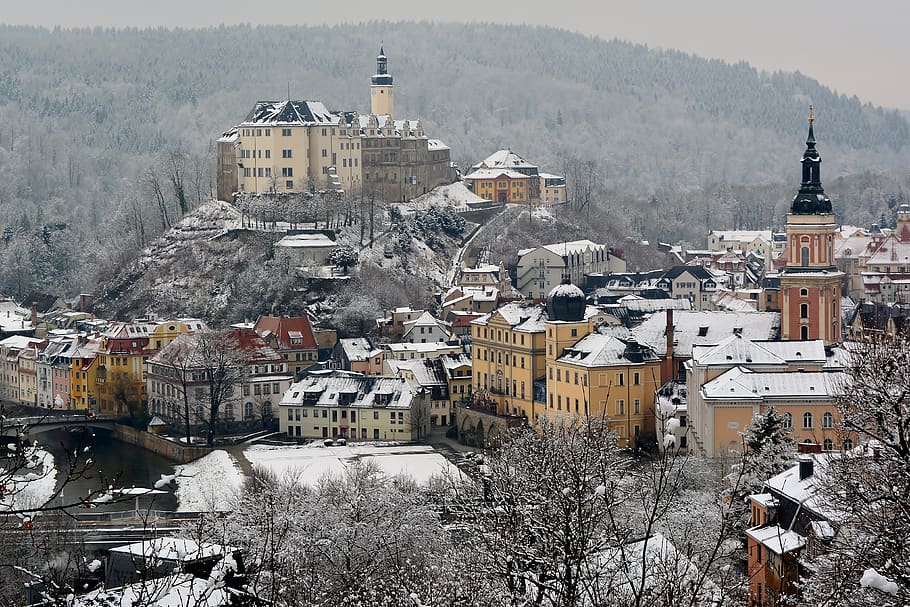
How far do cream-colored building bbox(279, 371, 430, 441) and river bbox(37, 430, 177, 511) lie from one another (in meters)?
5.25

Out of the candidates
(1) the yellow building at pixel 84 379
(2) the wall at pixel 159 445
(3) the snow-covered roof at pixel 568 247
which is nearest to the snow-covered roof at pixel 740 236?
(3) the snow-covered roof at pixel 568 247

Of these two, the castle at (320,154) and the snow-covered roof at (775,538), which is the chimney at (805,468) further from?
the castle at (320,154)

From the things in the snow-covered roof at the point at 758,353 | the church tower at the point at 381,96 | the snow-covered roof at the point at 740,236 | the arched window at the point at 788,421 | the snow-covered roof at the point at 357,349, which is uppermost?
the church tower at the point at 381,96

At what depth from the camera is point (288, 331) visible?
69.0 metres

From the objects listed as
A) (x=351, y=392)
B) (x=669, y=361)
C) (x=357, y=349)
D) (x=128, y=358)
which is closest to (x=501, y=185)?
(x=357, y=349)

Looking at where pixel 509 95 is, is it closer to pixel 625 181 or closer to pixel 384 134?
pixel 625 181

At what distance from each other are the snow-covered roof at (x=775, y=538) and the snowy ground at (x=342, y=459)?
846 inches

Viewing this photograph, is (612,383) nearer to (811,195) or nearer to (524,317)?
(524,317)

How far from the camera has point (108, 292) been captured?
272ft

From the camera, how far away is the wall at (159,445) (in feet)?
186

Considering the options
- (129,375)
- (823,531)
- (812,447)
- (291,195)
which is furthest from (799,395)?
(291,195)

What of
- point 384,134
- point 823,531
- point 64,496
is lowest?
point 64,496

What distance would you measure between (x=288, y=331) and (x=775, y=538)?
147 feet

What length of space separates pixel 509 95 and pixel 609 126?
12.5m
